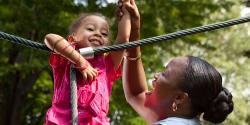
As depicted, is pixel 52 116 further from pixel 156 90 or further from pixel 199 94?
pixel 199 94

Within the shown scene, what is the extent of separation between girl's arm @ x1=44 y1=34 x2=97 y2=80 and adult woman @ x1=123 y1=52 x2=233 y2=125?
0.29 meters

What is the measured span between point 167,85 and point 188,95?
0.10m

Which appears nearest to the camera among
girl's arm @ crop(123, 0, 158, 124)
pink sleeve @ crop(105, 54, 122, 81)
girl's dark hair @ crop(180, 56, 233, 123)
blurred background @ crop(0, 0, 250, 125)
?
girl's dark hair @ crop(180, 56, 233, 123)

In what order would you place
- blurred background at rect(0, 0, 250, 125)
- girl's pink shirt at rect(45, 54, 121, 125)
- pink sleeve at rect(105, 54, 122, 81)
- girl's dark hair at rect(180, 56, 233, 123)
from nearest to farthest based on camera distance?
girl's dark hair at rect(180, 56, 233, 123) → girl's pink shirt at rect(45, 54, 121, 125) → pink sleeve at rect(105, 54, 122, 81) → blurred background at rect(0, 0, 250, 125)

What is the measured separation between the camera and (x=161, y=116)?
78.9 inches

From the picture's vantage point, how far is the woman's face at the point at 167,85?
198cm

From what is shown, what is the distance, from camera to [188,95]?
6.40 ft

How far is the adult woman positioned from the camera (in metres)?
1.91

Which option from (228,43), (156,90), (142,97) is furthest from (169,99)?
(228,43)

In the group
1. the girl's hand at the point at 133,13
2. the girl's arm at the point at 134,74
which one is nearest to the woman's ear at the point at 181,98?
the girl's arm at the point at 134,74

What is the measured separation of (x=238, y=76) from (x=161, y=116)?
2096 centimetres

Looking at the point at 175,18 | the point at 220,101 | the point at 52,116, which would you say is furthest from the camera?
the point at 175,18

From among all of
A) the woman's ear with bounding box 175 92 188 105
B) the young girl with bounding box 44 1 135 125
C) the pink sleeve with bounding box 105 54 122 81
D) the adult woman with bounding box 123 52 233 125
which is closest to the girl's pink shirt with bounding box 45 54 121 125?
the young girl with bounding box 44 1 135 125

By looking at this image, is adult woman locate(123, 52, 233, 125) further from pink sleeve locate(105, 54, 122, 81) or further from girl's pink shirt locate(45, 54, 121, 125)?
pink sleeve locate(105, 54, 122, 81)
